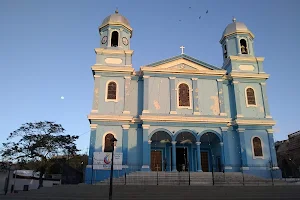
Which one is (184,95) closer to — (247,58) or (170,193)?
(247,58)

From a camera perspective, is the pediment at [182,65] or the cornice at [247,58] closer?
the pediment at [182,65]

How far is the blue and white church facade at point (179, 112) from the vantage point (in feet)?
67.1

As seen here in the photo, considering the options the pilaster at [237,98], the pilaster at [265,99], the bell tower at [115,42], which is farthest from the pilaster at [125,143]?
the pilaster at [265,99]

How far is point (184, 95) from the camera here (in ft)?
73.4

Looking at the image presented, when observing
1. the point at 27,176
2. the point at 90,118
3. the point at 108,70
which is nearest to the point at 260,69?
the point at 108,70

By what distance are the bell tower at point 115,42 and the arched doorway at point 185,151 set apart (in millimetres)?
7652

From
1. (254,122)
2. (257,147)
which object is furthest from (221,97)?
(257,147)

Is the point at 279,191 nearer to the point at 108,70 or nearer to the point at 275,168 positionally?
the point at 275,168

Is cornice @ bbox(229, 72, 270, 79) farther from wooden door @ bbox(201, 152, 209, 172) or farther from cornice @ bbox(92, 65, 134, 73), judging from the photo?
cornice @ bbox(92, 65, 134, 73)

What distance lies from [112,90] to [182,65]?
6.44m

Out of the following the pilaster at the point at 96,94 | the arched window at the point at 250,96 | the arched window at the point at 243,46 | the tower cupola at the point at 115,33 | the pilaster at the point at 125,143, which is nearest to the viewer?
the pilaster at the point at 125,143

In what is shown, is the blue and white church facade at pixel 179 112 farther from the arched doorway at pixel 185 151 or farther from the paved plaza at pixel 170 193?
the paved plaza at pixel 170 193

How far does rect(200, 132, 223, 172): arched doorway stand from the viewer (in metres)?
21.8

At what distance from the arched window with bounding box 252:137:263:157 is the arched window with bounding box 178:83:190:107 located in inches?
238
